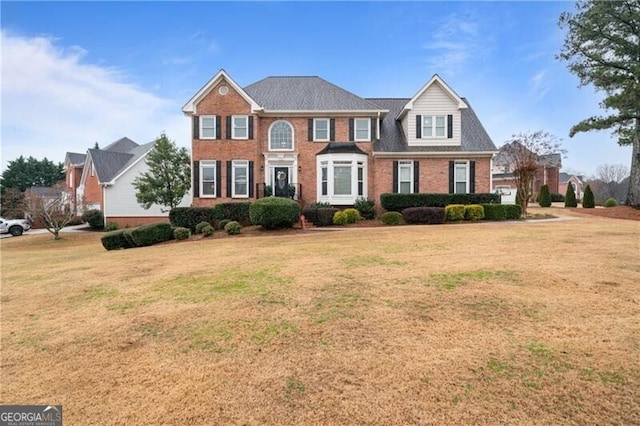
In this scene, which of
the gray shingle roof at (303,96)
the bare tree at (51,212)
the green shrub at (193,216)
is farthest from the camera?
the bare tree at (51,212)

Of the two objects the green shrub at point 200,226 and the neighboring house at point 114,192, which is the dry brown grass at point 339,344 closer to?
the green shrub at point 200,226

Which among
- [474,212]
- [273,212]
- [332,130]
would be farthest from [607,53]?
[273,212]

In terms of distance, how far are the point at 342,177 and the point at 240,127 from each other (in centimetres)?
693

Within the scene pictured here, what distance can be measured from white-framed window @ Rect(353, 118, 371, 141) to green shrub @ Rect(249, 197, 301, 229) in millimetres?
7543

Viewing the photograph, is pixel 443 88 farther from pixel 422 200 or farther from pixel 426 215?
pixel 426 215

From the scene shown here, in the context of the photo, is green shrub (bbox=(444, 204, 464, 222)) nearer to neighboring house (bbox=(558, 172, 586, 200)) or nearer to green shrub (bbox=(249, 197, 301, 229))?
green shrub (bbox=(249, 197, 301, 229))

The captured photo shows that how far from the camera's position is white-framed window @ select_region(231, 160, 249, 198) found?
68.9 ft

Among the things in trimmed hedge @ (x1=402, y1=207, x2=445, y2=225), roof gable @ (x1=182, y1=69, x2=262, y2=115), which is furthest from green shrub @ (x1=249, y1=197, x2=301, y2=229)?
roof gable @ (x1=182, y1=69, x2=262, y2=115)

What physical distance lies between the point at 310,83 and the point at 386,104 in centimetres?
584

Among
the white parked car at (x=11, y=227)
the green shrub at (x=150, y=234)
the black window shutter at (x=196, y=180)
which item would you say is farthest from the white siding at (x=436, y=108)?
the white parked car at (x=11, y=227)

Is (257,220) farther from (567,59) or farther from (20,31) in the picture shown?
(567,59)

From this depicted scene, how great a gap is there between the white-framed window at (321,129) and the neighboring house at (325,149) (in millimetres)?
61

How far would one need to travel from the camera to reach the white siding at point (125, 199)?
98.1 feet

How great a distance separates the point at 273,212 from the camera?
1598 cm
